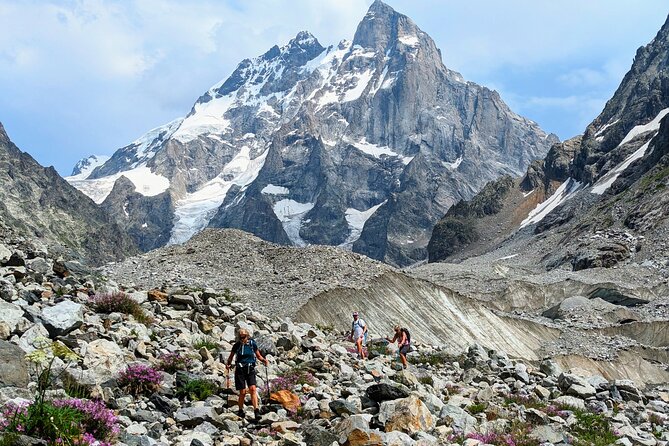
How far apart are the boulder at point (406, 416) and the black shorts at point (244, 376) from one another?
2810 mm

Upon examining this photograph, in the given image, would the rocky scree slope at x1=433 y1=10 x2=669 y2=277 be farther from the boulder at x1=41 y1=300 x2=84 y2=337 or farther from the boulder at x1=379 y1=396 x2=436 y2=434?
the boulder at x1=41 y1=300 x2=84 y2=337

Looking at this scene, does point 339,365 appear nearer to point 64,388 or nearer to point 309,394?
point 309,394

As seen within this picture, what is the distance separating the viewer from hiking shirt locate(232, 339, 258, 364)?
1439cm

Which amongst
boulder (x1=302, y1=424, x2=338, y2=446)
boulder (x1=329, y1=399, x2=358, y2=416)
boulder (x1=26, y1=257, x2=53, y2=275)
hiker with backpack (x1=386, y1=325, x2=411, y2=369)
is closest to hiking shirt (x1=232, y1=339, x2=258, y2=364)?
boulder (x1=329, y1=399, x2=358, y2=416)

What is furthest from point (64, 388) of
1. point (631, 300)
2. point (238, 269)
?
point (631, 300)

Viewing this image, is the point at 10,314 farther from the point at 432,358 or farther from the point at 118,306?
the point at 432,358

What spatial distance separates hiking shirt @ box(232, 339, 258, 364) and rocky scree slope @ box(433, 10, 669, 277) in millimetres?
77524

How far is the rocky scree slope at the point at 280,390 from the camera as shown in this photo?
1198 cm

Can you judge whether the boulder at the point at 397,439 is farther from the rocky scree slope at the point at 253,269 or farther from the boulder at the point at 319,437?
the rocky scree slope at the point at 253,269

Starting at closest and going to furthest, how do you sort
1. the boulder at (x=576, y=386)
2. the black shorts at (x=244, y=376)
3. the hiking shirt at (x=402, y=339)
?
the black shorts at (x=244, y=376)
the boulder at (x=576, y=386)
the hiking shirt at (x=402, y=339)

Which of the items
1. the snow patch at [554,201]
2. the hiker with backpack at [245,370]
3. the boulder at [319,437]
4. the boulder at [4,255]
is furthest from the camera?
the snow patch at [554,201]

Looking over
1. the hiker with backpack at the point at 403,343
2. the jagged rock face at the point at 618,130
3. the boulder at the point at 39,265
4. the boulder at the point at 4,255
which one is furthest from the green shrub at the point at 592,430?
the jagged rock face at the point at 618,130

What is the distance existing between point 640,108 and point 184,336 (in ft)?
607

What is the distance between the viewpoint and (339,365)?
18984 millimetres
